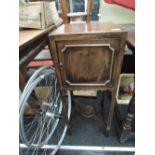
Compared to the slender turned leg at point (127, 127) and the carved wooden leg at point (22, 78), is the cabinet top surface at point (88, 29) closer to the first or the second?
the carved wooden leg at point (22, 78)

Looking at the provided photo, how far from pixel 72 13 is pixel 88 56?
103 cm

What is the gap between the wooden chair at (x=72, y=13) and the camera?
1.76 m

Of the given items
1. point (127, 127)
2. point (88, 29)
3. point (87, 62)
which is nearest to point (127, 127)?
point (127, 127)

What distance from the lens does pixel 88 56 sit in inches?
38.7

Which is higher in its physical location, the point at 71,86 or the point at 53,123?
the point at 71,86

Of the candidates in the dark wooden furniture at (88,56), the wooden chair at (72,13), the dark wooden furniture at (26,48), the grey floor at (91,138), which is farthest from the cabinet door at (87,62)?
the wooden chair at (72,13)

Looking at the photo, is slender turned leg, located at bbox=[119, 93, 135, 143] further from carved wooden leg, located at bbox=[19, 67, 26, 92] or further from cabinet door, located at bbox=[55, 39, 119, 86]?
carved wooden leg, located at bbox=[19, 67, 26, 92]

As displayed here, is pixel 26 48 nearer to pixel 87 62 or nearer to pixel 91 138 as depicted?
pixel 87 62

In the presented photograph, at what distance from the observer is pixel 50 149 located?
4.47 feet

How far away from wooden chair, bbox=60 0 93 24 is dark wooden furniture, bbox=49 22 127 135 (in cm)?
87

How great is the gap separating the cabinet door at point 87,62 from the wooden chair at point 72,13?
949mm
